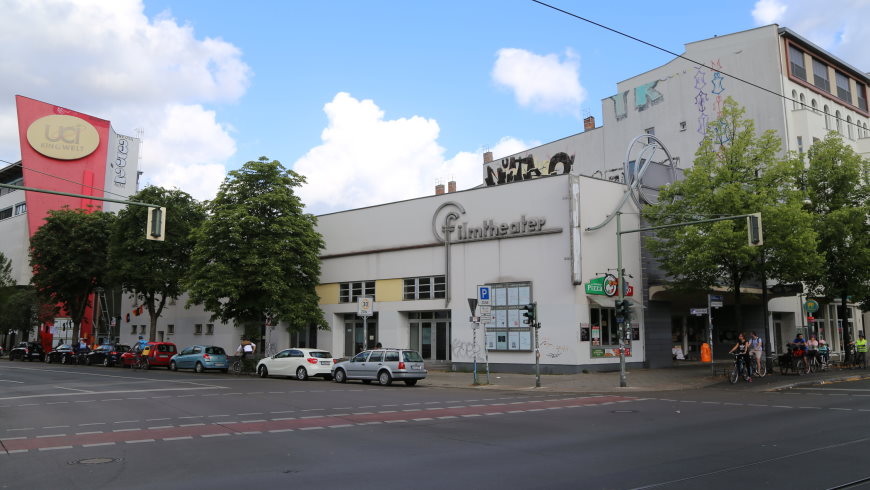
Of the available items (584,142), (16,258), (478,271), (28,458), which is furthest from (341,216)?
(16,258)

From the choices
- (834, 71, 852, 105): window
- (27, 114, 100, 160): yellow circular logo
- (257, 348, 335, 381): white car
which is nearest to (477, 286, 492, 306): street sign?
(257, 348, 335, 381): white car

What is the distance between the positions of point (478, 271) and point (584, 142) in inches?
986

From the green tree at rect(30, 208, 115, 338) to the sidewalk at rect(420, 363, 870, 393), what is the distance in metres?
30.1

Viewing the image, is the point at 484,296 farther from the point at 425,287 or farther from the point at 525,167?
the point at 525,167

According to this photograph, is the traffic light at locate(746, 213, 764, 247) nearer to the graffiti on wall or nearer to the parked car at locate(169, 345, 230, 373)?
the parked car at locate(169, 345, 230, 373)

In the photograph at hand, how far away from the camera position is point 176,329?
50062 millimetres

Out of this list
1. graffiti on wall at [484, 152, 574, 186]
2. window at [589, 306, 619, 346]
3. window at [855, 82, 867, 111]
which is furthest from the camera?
graffiti on wall at [484, 152, 574, 186]

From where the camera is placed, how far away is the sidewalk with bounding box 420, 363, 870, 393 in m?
23.9

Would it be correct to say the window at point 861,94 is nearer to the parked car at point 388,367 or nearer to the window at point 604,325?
the window at point 604,325

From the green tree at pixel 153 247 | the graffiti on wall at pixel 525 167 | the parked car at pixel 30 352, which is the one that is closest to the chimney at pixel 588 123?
the graffiti on wall at pixel 525 167

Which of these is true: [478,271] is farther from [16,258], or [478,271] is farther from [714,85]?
[16,258]

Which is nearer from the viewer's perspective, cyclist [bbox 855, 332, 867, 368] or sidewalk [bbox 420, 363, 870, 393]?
sidewalk [bbox 420, 363, 870, 393]

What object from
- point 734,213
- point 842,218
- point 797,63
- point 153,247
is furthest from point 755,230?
point 153,247

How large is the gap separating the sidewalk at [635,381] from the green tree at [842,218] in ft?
15.8
